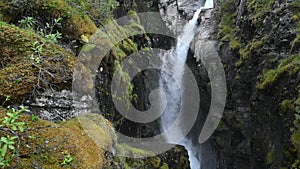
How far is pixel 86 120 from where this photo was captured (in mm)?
3658

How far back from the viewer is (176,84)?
1528 cm

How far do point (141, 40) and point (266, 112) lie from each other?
5114 mm

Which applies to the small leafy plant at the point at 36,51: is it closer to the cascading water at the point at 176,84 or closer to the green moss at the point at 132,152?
the green moss at the point at 132,152

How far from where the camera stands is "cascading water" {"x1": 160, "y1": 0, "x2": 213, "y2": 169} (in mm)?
13445

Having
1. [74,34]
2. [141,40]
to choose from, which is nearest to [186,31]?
[141,40]

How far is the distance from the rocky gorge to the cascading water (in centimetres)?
48

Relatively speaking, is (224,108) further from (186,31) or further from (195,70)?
(186,31)

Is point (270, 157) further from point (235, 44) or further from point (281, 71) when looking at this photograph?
point (235, 44)

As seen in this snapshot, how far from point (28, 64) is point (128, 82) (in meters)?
3.67

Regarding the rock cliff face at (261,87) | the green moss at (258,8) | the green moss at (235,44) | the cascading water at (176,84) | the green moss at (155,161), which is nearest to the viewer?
the green moss at (155,161)

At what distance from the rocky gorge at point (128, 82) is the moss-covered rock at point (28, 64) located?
1cm

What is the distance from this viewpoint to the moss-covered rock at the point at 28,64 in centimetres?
316

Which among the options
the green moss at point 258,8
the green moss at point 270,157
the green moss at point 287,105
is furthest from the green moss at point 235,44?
the green moss at point 270,157

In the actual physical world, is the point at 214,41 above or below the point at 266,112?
above
